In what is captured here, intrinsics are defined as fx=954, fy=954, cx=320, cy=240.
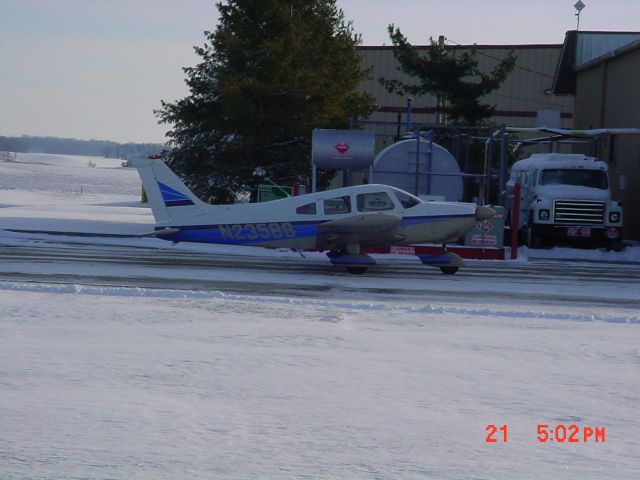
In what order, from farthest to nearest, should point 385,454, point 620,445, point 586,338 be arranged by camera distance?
point 586,338
point 620,445
point 385,454

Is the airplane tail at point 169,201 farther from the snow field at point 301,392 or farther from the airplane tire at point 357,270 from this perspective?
the snow field at point 301,392

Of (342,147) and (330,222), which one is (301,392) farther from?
(342,147)

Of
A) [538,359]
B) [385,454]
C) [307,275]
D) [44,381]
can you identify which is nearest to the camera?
[385,454]

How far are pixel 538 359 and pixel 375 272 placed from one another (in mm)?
9277

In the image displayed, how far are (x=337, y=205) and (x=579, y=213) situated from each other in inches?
372

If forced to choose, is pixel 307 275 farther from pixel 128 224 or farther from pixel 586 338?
pixel 128 224

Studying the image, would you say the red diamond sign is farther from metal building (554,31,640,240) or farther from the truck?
metal building (554,31,640,240)

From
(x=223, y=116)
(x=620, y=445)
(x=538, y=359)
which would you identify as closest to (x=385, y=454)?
(x=620, y=445)

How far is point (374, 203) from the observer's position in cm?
1942

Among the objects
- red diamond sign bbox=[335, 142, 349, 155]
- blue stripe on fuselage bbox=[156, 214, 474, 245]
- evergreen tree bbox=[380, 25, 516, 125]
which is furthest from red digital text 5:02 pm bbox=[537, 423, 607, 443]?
evergreen tree bbox=[380, 25, 516, 125]

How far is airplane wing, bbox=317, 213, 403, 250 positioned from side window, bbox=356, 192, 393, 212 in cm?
33

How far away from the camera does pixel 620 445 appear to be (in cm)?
721

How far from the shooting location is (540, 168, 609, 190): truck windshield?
88.0 feet

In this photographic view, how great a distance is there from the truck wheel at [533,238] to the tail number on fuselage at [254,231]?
9935 mm
